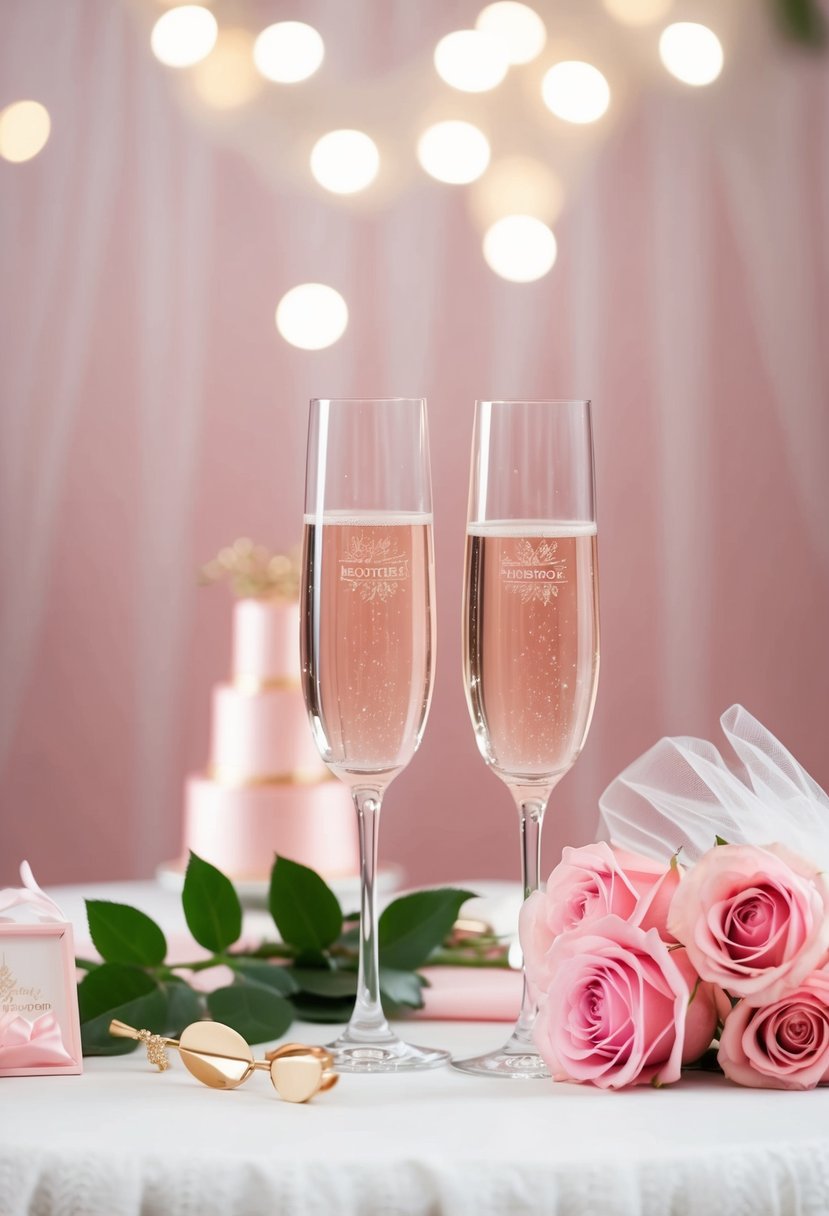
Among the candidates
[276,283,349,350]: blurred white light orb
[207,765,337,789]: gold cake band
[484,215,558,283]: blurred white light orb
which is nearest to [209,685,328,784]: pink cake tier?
[207,765,337,789]: gold cake band

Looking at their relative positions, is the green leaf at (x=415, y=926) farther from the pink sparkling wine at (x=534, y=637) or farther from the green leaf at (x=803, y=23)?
the green leaf at (x=803, y=23)

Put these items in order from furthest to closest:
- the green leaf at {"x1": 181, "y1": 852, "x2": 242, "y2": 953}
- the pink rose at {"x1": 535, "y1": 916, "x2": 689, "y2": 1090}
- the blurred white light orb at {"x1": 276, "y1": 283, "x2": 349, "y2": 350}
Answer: the blurred white light orb at {"x1": 276, "y1": 283, "x2": 349, "y2": 350} → the green leaf at {"x1": 181, "y1": 852, "x2": 242, "y2": 953} → the pink rose at {"x1": 535, "y1": 916, "x2": 689, "y2": 1090}

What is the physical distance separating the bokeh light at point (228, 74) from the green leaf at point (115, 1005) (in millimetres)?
2532

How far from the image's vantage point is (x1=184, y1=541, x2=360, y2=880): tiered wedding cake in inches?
72.9

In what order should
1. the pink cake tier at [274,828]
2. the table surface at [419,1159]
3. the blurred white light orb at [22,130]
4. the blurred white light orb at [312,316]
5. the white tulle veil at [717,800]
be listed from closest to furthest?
the table surface at [419,1159] → the white tulle veil at [717,800] → the pink cake tier at [274,828] → the blurred white light orb at [22,130] → the blurred white light orb at [312,316]

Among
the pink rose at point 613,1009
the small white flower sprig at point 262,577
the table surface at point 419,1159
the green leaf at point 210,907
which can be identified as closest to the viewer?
the table surface at point 419,1159

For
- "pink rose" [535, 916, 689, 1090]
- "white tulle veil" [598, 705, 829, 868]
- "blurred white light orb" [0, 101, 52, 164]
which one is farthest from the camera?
"blurred white light orb" [0, 101, 52, 164]

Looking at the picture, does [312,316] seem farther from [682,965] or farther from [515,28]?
[682,965]

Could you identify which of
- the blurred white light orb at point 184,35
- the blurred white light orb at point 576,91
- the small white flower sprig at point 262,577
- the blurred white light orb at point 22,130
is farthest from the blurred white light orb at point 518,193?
the small white flower sprig at point 262,577

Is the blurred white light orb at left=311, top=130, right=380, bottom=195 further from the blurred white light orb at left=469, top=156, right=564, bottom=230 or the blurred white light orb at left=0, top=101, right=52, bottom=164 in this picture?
the blurred white light orb at left=0, top=101, right=52, bottom=164

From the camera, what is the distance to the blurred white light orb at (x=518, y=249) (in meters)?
3.12

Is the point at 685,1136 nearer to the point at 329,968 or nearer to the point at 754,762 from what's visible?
the point at 754,762

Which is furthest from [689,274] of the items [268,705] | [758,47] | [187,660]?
[268,705]

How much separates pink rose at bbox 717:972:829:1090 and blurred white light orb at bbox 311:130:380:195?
2.61 metres
